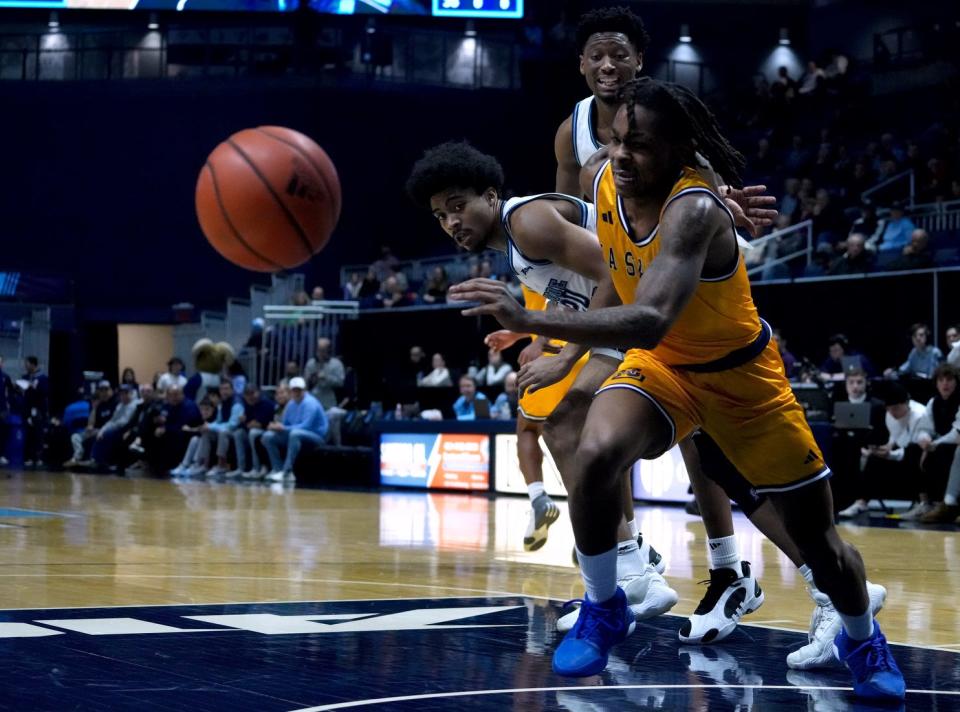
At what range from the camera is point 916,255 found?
1258 centimetres

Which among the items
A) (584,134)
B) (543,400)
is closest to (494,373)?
(543,400)

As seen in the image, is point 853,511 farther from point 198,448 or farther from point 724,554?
point 198,448

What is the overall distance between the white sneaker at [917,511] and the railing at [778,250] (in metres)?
4.34

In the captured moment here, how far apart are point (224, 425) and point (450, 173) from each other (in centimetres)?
1187

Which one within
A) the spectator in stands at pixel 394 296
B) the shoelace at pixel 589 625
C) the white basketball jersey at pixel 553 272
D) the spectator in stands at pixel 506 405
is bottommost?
the shoelace at pixel 589 625

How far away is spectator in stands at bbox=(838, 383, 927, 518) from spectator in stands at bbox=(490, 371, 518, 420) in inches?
133

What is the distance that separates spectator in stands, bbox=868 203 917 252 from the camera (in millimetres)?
13812

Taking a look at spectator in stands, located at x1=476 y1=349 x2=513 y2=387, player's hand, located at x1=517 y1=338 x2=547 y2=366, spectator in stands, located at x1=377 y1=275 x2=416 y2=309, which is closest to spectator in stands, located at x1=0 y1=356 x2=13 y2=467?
spectator in stands, located at x1=377 y1=275 x2=416 y2=309

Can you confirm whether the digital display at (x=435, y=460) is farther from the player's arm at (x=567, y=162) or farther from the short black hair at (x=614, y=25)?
the short black hair at (x=614, y=25)

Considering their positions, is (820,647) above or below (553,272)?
below

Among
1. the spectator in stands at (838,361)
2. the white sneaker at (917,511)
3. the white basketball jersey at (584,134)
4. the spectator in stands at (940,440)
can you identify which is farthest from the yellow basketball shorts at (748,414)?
the spectator in stands at (838,361)

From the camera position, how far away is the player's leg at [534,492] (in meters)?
5.93

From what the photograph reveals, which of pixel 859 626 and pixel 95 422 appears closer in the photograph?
pixel 859 626

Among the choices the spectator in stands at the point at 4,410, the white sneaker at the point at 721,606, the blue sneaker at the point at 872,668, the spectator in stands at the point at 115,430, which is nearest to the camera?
the blue sneaker at the point at 872,668
